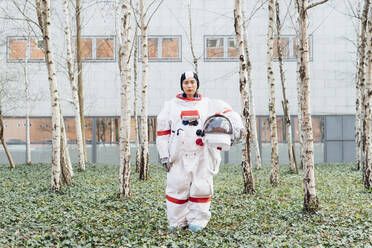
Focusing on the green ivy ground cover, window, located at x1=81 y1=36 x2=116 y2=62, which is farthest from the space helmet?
window, located at x1=81 y1=36 x2=116 y2=62

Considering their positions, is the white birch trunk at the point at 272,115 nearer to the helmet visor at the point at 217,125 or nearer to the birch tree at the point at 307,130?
the birch tree at the point at 307,130

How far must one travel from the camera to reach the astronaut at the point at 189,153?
6.68 meters

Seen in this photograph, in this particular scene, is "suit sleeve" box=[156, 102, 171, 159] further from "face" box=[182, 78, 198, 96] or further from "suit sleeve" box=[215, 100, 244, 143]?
"suit sleeve" box=[215, 100, 244, 143]

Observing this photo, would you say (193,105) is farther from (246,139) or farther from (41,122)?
(41,122)

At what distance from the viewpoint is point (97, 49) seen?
75.6ft

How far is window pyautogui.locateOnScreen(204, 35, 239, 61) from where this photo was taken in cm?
2297

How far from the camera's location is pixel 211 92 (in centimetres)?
2278

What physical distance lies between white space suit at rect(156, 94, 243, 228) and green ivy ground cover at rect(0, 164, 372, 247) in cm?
38

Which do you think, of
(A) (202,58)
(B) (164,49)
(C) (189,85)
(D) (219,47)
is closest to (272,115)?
(C) (189,85)

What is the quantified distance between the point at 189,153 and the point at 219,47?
16.9 m

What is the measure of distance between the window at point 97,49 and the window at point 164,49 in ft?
5.12

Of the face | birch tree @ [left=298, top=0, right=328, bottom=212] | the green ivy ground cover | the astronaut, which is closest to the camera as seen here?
the green ivy ground cover

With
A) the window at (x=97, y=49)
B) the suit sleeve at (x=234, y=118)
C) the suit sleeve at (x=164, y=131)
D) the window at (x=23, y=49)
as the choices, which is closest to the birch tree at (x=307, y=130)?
the suit sleeve at (x=234, y=118)

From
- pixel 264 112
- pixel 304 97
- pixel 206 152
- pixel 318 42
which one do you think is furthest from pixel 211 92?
pixel 206 152
